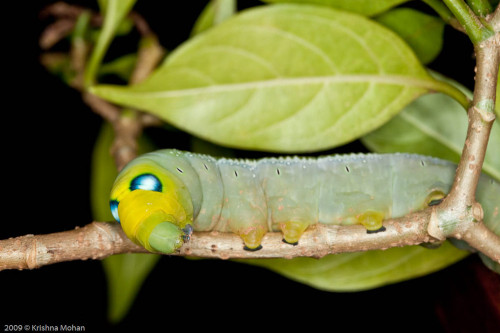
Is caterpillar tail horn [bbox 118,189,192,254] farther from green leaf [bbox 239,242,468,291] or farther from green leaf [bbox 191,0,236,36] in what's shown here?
green leaf [bbox 191,0,236,36]

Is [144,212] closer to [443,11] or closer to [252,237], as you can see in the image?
[252,237]

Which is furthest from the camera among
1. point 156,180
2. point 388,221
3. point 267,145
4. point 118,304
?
point 118,304

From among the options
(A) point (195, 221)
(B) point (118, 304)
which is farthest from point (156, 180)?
(B) point (118, 304)

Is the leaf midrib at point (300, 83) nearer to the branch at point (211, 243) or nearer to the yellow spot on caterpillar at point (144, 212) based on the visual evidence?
the branch at point (211, 243)

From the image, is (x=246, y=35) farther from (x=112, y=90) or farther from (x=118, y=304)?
(x=118, y=304)

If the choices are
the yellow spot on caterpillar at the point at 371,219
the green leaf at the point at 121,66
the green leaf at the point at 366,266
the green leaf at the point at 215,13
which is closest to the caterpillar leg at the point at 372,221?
the yellow spot on caterpillar at the point at 371,219

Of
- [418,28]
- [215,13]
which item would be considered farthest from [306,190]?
[215,13]
